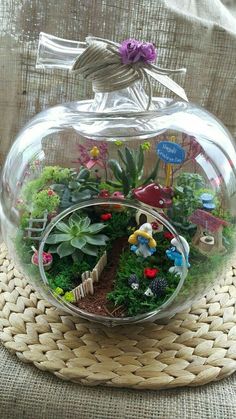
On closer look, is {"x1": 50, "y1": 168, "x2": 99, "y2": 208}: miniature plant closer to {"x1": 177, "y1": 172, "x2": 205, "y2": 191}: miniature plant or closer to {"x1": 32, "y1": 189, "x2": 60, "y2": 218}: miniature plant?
{"x1": 32, "y1": 189, "x2": 60, "y2": 218}: miniature plant

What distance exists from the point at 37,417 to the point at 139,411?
0.13 metres

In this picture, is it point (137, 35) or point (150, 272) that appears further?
point (137, 35)

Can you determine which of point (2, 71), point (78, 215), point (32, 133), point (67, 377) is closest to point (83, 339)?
point (67, 377)

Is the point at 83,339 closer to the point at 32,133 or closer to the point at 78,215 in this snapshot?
the point at 78,215

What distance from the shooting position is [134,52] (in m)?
0.74

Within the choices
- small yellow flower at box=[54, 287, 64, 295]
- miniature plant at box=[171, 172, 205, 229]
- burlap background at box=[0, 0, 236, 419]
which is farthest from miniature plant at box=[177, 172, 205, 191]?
burlap background at box=[0, 0, 236, 419]

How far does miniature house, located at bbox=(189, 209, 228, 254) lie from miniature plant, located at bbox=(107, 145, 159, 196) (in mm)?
83

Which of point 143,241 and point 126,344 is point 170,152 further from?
point 126,344

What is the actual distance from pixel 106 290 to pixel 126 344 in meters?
0.08

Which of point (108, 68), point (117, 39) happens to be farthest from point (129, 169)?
point (117, 39)

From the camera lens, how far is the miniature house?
2.54 ft

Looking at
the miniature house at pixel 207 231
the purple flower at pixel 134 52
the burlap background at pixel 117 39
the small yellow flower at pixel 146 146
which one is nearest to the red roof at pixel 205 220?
the miniature house at pixel 207 231

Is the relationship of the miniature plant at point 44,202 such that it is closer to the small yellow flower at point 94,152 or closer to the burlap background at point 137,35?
the small yellow flower at point 94,152

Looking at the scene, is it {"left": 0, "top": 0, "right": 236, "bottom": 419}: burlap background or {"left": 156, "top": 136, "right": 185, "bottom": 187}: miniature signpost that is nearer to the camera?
{"left": 156, "top": 136, "right": 185, "bottom": 187}: miniature signpost
